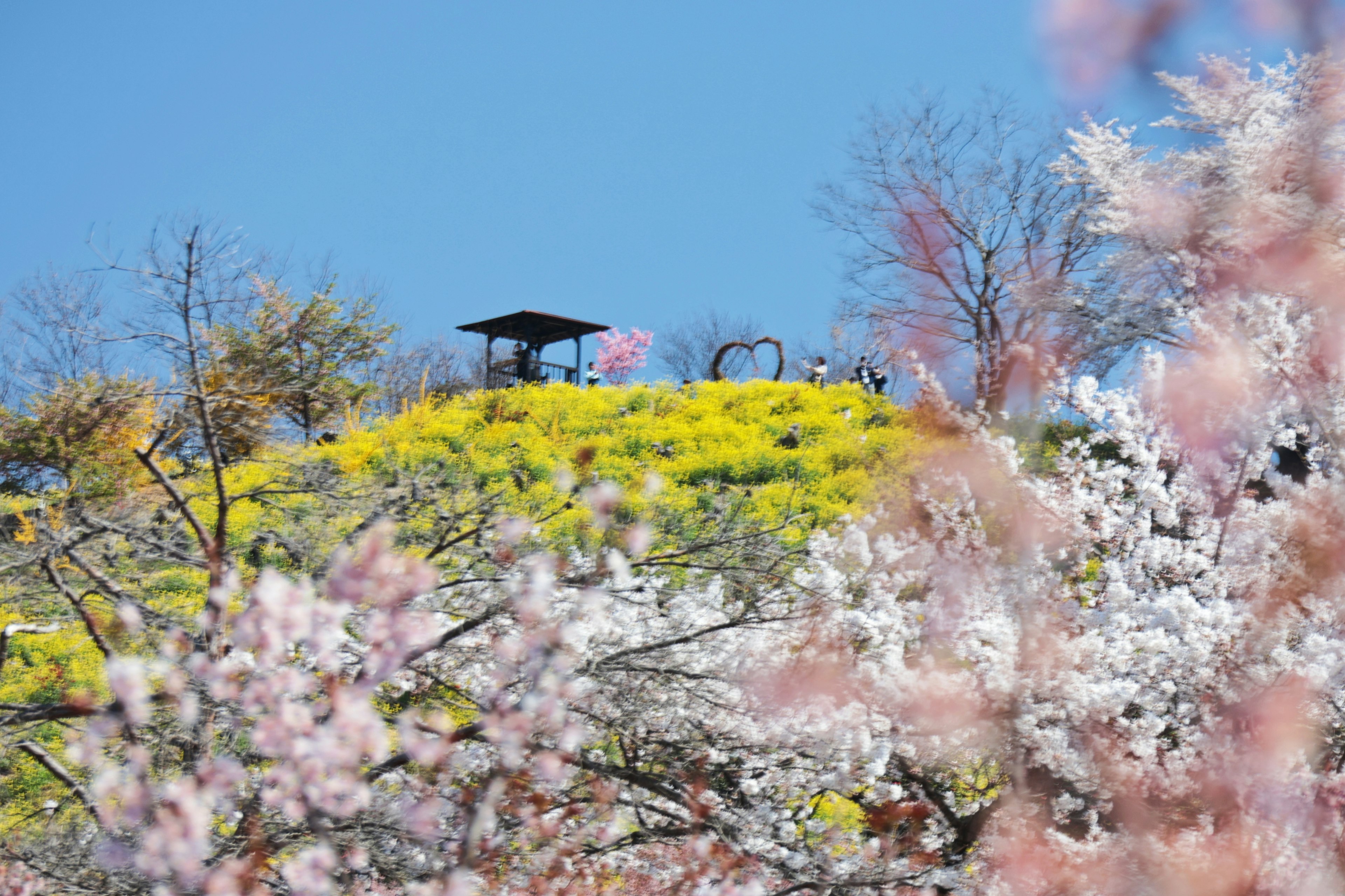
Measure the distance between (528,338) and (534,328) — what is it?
1.88ft

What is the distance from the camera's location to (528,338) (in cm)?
2091

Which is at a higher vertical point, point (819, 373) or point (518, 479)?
point (819, 373)

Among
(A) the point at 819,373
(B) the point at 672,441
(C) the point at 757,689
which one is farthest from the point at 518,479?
(A) the point at 819,373

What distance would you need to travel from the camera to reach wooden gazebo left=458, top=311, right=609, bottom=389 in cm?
1992

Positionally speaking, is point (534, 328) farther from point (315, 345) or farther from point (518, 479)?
point (518, 479)

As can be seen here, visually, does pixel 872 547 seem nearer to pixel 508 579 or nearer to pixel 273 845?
pixel 508 579

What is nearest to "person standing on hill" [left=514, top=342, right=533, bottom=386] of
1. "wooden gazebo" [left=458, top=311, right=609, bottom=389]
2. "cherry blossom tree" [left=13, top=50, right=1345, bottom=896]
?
"wooden gazebo" [left=458, top=311, right=609, bottom=389]

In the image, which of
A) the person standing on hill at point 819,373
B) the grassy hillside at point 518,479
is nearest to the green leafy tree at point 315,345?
the grassy hillside at point 518,479

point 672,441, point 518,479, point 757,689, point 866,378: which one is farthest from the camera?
point 866,378

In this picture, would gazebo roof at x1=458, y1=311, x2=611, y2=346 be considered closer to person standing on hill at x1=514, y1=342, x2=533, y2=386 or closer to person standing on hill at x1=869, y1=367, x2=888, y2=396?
person standing on hill at x1=514, y1=342, x2=533, y2=386

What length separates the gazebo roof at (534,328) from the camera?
19.5 meters

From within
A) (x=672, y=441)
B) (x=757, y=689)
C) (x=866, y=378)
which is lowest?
(x=757, y=689)

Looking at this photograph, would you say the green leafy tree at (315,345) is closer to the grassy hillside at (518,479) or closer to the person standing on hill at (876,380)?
the grassy hillside at (518,479)

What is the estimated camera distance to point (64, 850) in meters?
3.41
